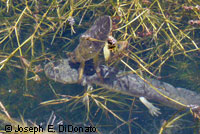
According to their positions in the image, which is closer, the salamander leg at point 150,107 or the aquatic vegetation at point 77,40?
the aquatic vegetation at point 77,40

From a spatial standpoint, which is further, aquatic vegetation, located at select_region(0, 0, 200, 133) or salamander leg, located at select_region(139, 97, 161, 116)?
salamander leg, located at select_region(139, 97, 161, 116)

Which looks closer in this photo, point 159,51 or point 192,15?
point 192,15

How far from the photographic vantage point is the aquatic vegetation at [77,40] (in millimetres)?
4145

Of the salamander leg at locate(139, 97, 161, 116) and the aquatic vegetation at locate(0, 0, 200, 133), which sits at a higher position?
the aquatic vegetation at locate(0, 0, 200, 133)

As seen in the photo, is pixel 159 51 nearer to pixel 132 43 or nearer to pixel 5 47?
pixel 132 43

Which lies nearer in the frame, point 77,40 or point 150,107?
point 150,107

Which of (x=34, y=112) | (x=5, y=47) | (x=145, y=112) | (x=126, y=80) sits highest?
(x=5, y=47)

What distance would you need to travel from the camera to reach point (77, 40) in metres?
4.71

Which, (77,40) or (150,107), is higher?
(77,40)

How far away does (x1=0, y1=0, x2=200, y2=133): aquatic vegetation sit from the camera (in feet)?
13.6

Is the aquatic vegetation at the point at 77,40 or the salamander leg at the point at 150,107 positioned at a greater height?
the aquatic vegetation at the point at 77,40

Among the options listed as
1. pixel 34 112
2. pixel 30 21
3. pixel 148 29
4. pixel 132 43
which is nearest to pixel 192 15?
pixel 148 29

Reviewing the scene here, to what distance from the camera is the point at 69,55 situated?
4535 millimetres

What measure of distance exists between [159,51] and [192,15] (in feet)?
3.53
